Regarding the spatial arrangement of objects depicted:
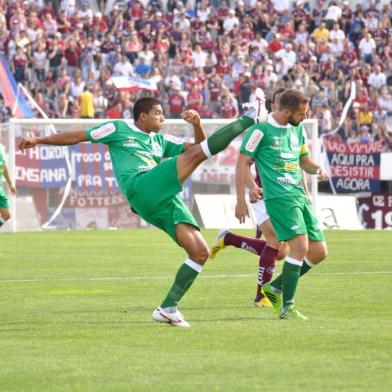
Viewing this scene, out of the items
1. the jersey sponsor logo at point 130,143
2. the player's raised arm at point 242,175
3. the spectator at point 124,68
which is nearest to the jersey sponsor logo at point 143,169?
the jersey sponsor logo at point 130,143

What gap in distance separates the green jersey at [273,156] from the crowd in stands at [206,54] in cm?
2429

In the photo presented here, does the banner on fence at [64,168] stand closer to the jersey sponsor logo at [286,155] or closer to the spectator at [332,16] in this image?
the spectator at [332,16]

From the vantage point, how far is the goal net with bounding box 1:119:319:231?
30203 millimetres

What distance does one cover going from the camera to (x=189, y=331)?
11602mm

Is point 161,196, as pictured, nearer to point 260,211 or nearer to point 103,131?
point 103,131

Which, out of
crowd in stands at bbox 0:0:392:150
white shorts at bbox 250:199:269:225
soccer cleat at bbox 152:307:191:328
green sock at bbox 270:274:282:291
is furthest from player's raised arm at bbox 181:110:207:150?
crowd in stands at bbox 0:0:392:150

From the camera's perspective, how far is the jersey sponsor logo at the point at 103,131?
1252 centimetres

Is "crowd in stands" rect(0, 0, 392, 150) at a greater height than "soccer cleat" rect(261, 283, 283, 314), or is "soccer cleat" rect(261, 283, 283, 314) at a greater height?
"soccer cleat" rect(261, 283, 283, 314)

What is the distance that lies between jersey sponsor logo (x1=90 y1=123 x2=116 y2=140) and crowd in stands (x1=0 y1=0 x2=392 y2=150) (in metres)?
24.5

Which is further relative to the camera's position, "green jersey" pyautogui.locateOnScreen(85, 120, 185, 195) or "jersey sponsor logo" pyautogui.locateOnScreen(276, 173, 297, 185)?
"jersey sponsor logo" pyautogui.locateOnScreen(276, 173, 297, 185)

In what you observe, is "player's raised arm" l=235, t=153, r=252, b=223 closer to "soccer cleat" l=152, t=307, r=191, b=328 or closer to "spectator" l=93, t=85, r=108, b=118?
"soccer cleat" l=152, t=307, r=191, b=328

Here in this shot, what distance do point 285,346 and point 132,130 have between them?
310cm

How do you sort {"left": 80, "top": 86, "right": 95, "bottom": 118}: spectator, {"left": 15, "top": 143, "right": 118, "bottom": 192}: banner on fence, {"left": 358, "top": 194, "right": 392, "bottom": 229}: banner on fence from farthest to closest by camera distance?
{"left": 80, "top": 86, "right": 95, "bottom": 118}: spectator, {"left": 358, "top": 194, "right": 392, "bottom": 229}: banner on fence, {"left": 15, "top": 143, "right": 118, "bottom": 192}: banner on fence

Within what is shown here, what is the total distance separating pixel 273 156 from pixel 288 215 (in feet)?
2.03
